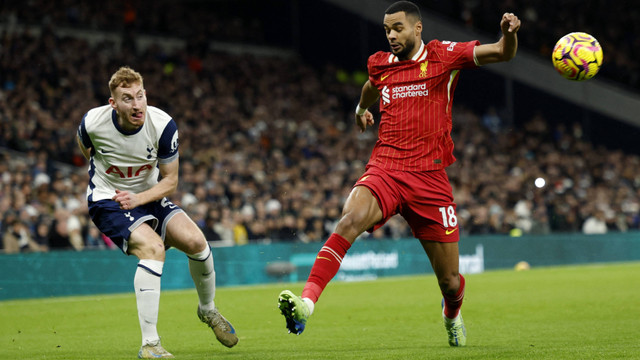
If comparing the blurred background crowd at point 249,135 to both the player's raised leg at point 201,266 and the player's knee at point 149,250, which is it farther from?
the player's knee at point 149,250

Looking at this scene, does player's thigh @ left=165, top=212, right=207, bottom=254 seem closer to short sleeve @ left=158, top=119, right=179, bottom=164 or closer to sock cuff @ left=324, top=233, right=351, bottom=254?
short sleeve @ left=158, top=119, right=179, bottom=164

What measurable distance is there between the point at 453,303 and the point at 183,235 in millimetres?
2437

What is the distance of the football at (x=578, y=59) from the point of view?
771 cm

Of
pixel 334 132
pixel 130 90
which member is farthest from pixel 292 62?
pixel 130 90

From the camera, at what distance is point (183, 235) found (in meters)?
7.71

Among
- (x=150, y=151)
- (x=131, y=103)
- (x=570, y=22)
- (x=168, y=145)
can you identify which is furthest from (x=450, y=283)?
(x=570, y=22)

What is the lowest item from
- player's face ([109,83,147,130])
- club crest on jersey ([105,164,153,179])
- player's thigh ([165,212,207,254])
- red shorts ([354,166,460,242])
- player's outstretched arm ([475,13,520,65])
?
player's thigh ([165,212,207,254])

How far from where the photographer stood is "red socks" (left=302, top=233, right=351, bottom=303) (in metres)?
6.45

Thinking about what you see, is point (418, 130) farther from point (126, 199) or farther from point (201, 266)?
point (126, 199)

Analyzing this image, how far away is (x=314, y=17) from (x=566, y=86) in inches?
412

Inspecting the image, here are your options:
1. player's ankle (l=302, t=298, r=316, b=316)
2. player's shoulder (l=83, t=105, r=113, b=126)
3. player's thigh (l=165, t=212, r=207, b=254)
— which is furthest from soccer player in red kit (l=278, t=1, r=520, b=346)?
player's shoulder (l=83, t=105, r=113, b=126)

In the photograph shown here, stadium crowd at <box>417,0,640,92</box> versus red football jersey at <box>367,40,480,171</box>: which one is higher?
stadium crowd at <box>417,0,640,92</box>

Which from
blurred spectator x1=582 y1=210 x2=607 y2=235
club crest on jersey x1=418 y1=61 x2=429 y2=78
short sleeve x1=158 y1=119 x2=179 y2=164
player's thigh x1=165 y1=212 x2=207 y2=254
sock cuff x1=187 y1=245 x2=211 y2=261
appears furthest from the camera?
blurred spectator x1=582 y1=210 x2=607 y2=235

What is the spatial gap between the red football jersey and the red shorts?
0.09 meters
